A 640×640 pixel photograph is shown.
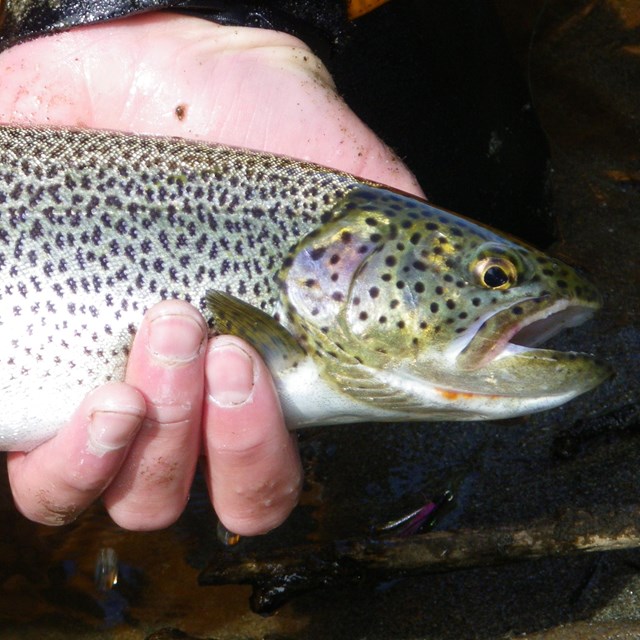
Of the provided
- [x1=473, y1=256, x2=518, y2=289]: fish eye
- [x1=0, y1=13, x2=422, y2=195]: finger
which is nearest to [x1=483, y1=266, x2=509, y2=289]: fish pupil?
[x1=473, y1=256, x2=518, y2=289]: fish eye

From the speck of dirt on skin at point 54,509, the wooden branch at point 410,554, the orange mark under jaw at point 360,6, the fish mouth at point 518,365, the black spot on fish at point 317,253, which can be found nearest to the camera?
the fish mouth at point 518,365

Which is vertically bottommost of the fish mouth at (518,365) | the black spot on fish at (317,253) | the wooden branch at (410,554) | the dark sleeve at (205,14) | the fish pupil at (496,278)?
the wooden branch at (410,554)

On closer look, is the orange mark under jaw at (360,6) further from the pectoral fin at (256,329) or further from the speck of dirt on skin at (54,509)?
the speck of dirt on skin at (54,509)

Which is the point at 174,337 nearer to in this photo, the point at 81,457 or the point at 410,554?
the point at 81,457

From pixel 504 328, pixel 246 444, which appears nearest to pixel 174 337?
pixel 246 444

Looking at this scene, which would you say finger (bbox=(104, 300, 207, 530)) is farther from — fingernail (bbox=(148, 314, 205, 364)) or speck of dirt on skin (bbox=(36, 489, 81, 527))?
speck of dirt on skin (bbox=(36, 489, 81, 527))

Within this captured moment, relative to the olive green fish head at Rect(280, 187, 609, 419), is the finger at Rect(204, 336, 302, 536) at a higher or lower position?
lower

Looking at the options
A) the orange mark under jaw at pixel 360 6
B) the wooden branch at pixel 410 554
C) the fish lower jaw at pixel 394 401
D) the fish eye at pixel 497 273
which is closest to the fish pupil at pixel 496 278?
the fish eye at pixel 497 273

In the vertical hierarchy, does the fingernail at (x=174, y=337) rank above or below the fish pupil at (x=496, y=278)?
below
